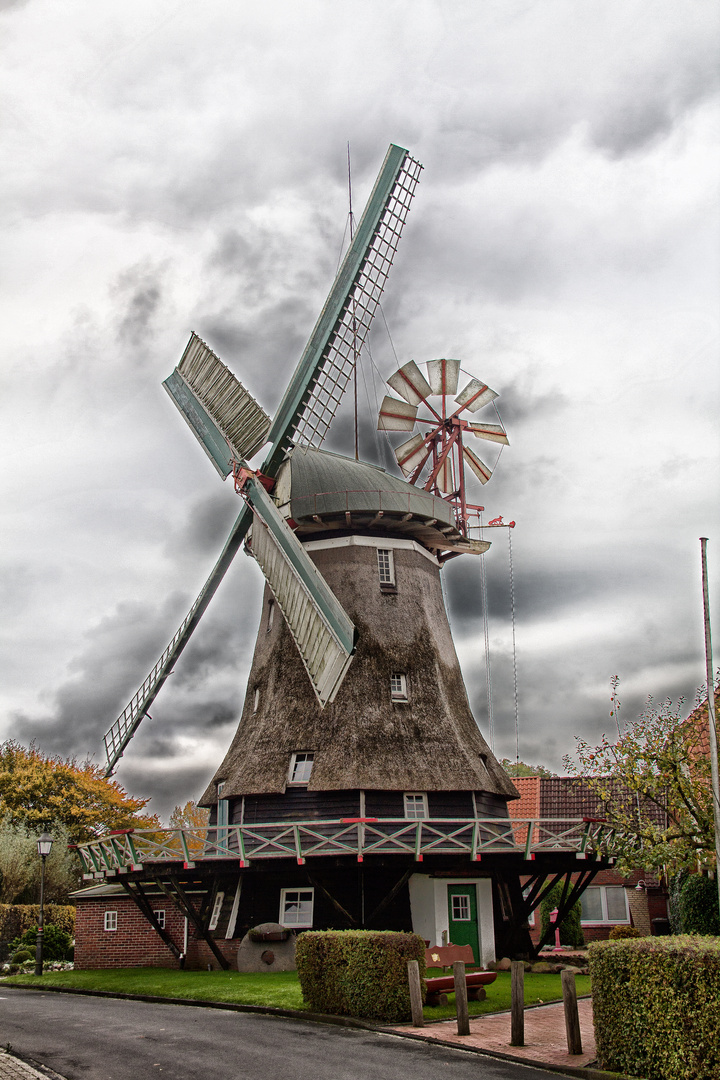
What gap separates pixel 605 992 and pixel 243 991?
8.10 metres

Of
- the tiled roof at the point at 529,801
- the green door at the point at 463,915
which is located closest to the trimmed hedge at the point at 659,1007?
the green door at the point at 463,915

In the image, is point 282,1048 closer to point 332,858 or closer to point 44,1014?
point 44,1014

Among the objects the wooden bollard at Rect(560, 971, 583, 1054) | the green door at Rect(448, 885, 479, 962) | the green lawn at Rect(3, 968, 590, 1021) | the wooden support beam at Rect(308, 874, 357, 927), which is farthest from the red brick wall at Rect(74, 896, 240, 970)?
the wooden bollard at Rect(560, 971, 583, 1054)

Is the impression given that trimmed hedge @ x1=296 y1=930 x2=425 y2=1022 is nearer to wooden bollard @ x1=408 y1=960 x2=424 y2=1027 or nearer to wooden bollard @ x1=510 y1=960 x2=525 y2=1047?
wooden bollard @ x1=408 y1=960 x2=424 y2=1027

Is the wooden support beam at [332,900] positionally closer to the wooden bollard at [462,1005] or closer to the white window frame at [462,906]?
the white window frame at [462,906]

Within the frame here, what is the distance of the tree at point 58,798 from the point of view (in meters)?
40.9

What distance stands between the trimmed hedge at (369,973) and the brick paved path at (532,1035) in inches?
19.7

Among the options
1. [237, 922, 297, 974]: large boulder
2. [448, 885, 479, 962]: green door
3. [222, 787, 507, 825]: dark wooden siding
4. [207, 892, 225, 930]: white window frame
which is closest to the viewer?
[237, 922, 297, 974]: large boulder

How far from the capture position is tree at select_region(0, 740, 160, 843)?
40.9m

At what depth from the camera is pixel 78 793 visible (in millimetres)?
42188

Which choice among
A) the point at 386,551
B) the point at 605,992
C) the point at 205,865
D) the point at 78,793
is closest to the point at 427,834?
the point at 205,865

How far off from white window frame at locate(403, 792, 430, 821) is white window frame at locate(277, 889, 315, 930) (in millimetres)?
2754

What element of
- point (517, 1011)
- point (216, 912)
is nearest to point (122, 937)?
point (216, 912)

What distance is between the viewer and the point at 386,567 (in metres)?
23.6
